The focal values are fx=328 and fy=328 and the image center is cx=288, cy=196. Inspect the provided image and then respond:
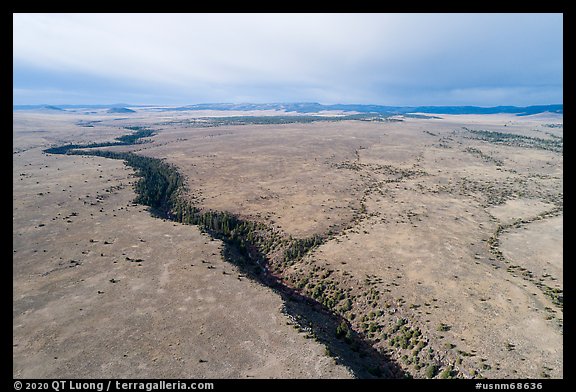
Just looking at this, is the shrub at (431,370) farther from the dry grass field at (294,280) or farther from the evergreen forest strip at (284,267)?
the evergreen forest strip at (284,267)

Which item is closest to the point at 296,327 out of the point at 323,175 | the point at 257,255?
the point at 257,255

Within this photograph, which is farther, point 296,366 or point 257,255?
point 257,255

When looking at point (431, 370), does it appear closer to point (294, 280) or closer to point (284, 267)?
point (294, 280)

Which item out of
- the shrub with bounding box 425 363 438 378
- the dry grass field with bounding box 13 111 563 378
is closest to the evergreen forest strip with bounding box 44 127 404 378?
the dry grass field with bounding box 13 111 563 378

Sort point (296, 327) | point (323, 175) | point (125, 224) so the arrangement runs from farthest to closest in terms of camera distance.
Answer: point (323, 175), point (125, 224), point (296, 327)

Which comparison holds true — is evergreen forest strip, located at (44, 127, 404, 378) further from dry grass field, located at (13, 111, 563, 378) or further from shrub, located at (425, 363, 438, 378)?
shrub, located at (425, 363, 438, 378)

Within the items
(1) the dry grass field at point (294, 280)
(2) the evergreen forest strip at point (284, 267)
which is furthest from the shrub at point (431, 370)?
(2) the evergreen forest strip at point (284, 267)
